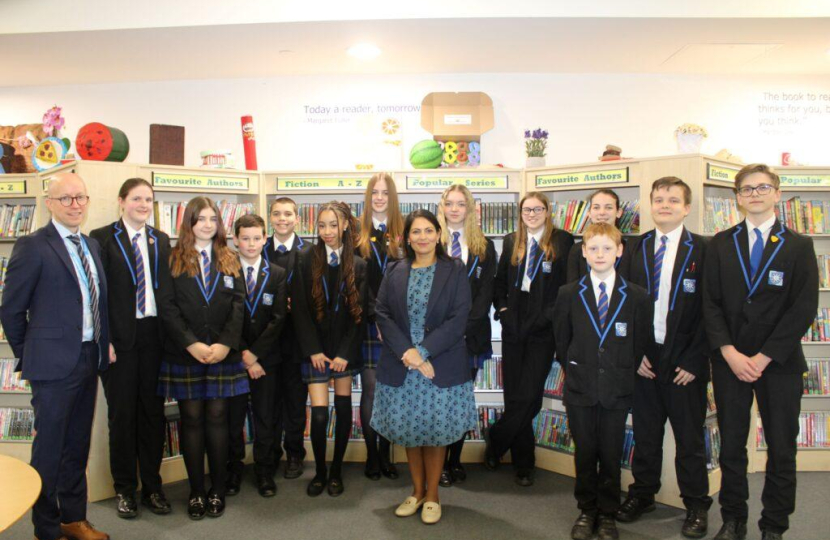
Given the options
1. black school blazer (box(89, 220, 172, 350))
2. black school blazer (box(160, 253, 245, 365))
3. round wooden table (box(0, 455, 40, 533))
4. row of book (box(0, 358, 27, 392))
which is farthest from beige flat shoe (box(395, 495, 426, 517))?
row of book (box(0, 358, 27, 392))

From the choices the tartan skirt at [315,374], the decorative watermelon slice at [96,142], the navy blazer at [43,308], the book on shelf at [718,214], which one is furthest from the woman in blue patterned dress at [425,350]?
the decorative watermelon slice at [96,142]

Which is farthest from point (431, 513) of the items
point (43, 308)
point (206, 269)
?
point (43, 308)

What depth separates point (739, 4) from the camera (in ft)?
12.4

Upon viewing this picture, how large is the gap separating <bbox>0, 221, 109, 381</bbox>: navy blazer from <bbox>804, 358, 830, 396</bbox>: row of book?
4531mm

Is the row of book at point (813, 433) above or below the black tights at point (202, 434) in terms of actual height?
below

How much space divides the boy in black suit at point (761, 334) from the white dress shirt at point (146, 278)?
2786mm

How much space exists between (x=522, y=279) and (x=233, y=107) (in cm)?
309

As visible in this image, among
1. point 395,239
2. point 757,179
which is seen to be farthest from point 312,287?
point 757,179

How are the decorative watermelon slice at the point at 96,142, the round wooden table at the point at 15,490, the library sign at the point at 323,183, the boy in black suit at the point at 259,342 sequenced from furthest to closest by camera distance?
the library sign at the point at 323,183 → the decorative watermelon slice at the point at 96,142 → the boy in black suit at the point at 259,342 → the round wooden table at the point at 15,490

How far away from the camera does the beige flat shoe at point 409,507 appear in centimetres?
309

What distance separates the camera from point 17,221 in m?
4.40

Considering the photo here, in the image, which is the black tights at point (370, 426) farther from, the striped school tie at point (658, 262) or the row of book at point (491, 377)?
the striped school tie at point (658, 262)

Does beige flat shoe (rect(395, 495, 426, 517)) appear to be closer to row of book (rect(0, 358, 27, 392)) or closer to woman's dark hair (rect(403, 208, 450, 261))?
woman's dark hair (rect(403, 208, 450, 261))

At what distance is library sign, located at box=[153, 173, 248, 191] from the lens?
153 inches
